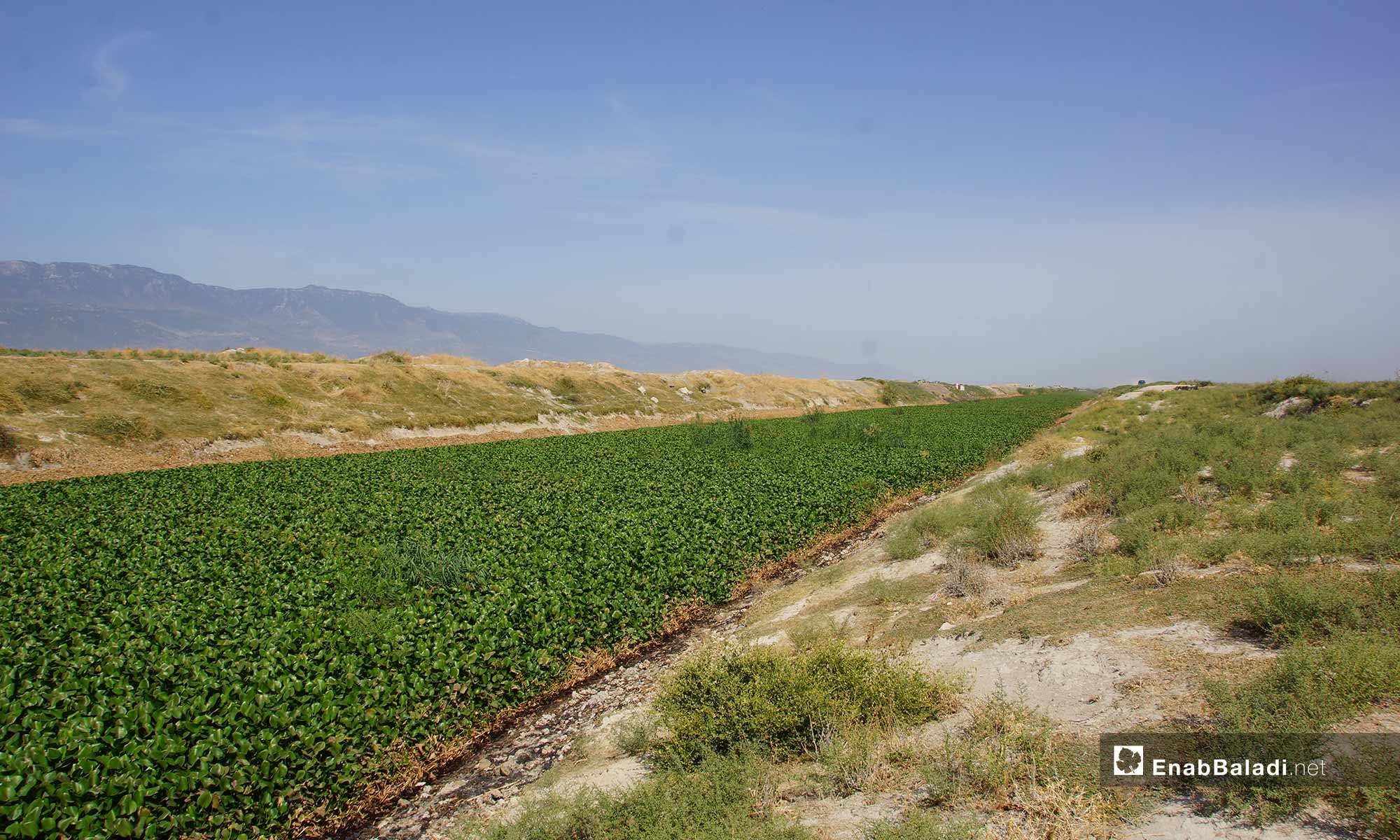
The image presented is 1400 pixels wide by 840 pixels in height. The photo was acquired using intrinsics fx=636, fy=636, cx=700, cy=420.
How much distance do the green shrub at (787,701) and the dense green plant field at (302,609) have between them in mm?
2731

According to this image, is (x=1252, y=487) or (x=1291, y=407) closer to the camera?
(x=1252, y=487)

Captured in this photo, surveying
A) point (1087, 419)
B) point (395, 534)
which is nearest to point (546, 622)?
point (395, 534)

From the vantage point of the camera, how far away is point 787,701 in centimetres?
642

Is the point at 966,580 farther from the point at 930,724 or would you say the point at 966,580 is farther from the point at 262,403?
the point at 262,403

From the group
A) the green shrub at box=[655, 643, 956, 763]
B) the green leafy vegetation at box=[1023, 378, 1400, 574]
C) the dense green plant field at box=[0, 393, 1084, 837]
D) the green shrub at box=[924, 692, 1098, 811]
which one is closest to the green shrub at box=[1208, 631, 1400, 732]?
the green shrub at box=[924, 692, 1098, 811]

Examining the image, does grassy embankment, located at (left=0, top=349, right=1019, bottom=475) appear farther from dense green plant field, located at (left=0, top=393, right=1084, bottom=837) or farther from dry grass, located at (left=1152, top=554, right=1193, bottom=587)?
dry grass, located at (left=1152, top=554, right=1193, bottom=587)

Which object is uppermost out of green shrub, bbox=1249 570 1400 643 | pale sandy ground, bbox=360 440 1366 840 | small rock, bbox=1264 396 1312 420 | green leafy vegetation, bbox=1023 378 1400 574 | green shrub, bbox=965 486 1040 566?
small rock, bbox=1264 396 1312 420

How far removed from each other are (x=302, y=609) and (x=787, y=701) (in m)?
6.51

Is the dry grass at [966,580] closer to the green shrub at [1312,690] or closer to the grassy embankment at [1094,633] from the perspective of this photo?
the grassy embankment at [1094,633]

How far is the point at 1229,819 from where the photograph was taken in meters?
4.34

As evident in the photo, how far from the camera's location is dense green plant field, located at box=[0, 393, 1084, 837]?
5.39 m

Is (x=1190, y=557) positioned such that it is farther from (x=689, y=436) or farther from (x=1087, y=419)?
(x=1087, y=419)

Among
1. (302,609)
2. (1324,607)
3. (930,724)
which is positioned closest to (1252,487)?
Answer: (1324,607)

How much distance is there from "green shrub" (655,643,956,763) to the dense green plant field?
2731 millimetres
